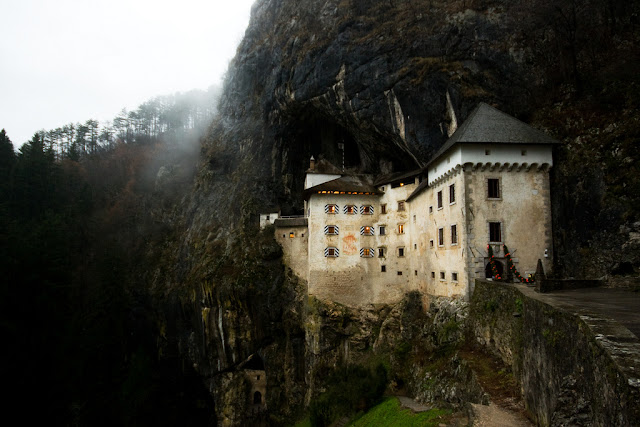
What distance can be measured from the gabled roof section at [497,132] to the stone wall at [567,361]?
28.0 feet

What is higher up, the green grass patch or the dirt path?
the dirt path

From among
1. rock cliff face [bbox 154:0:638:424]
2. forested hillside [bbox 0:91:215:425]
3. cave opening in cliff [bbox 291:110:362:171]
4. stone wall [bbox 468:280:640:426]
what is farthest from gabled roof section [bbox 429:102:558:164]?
forested hillside [bbox 0:91:215:425]

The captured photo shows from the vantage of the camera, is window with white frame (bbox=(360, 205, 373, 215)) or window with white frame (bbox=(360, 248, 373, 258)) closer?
window with white frame (bbox=(360, 248, 373, 258))

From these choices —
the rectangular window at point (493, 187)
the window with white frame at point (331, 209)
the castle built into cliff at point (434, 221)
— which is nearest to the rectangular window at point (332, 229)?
the castle built into cliff at point (434, 221)

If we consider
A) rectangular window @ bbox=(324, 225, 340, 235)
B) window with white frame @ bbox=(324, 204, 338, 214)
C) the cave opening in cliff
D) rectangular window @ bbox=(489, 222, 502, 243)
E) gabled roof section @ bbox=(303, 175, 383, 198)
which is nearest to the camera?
rectangular window @ bbox=(489, 222, 502, 243)

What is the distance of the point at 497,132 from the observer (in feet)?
68.3

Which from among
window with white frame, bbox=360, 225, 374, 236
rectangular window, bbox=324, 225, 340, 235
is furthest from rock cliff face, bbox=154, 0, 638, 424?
rectangular window, bbox=324, 225, 340, 235

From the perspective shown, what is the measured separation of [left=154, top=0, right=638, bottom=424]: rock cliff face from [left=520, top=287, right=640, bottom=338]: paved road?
14.6 feet

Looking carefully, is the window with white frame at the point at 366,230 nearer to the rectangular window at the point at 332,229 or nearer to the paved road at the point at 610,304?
the rectangular window at the point at 332,229

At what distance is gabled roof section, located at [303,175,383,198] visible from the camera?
103 ft

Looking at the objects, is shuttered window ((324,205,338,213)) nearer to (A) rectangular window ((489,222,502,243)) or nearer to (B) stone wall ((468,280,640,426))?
(A) rectangular window ((489,222,502,243))

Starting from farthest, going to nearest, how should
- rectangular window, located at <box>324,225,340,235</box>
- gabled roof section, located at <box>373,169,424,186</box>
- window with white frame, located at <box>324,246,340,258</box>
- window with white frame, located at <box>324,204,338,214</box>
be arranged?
window with white frame, located at <box>324,204,338,214</box> → rectangular window, located at <box>324,225,340,235</box> → window with white frame, located at <box>324,246,340,258</box> → gabled roof section, located at <box>373,169,424,186</box>

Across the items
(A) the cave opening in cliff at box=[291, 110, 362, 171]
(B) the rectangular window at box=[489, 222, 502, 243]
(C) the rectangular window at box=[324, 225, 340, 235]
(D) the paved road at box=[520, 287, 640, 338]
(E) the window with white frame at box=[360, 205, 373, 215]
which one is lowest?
(D) the paved road at box=[520, 287, 640, 338]

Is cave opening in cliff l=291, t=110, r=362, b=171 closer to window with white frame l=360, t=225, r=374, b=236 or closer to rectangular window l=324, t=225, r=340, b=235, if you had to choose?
window with white frame l=360, t=225, r=374, b=236
